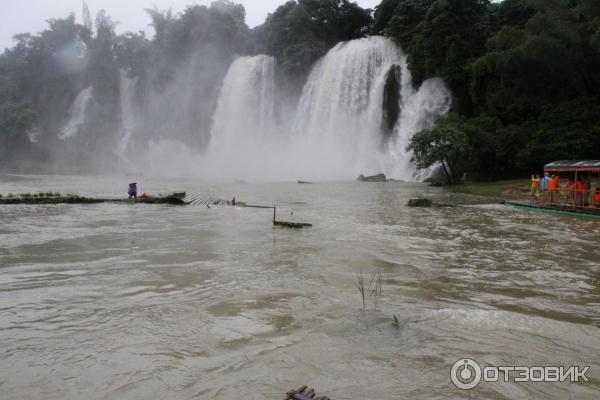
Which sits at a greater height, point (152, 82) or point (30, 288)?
point (152, 82)

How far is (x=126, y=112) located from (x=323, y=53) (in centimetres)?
3491

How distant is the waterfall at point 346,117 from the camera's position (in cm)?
3684

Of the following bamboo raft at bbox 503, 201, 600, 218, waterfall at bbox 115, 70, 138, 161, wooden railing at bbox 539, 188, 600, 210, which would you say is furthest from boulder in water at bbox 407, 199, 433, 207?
waterfall at bbox 115, 70, 138, 161

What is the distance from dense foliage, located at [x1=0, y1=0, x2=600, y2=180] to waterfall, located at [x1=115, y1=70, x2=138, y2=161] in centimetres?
81

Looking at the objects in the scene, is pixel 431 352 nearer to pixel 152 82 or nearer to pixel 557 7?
pixel 557 7

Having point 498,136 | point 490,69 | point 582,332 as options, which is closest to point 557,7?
point 490,69

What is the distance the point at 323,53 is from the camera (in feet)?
153

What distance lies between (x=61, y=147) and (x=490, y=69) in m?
57.7

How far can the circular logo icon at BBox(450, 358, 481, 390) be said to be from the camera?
12.9 feet

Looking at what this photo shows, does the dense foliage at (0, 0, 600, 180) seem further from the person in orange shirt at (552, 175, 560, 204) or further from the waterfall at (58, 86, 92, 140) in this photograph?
the person in orange shirt at (552, 175, 560, 204)

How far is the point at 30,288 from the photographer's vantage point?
6.69m

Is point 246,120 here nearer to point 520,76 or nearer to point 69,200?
point 520,76

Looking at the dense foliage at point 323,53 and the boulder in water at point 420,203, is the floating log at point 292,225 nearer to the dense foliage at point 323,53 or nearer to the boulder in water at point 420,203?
the boulder in water at point 420,203

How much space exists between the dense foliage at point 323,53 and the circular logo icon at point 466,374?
959 inches
